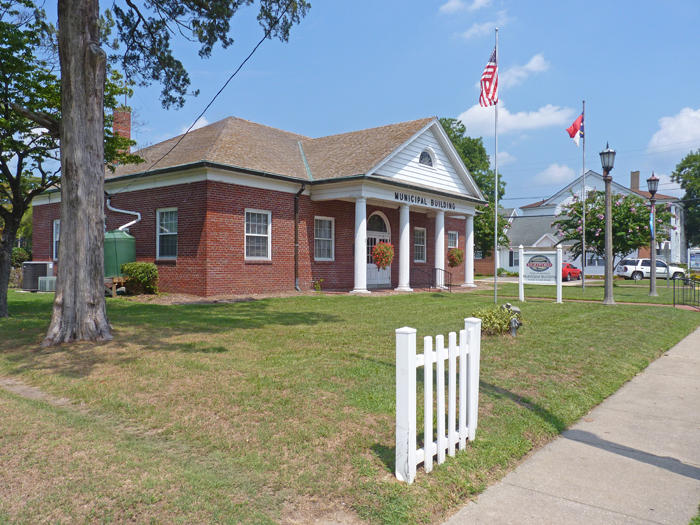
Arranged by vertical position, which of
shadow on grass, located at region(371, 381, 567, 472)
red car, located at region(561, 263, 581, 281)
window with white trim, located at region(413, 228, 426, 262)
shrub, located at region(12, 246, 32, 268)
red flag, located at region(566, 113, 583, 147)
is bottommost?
shadow on grass, located at region(371, 381, 567, 472)

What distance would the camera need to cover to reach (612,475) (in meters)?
3.87

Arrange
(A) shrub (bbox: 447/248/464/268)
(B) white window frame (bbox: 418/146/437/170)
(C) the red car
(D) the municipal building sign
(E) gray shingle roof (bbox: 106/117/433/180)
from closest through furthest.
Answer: (E) gray shingle roof (bbox: 106/117/433/180), (D) the municipal building sign, (B) white window frame (bbox: 418/146/437/170), (A) shrub (bbox: 447/248/464/268), (C) the red car

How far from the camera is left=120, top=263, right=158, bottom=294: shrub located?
15852 mm

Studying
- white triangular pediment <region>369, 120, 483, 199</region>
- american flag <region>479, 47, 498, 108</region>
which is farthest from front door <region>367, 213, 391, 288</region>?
american flag <region>479, 47, 498, 108</region>

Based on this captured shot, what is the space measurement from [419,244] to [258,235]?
958cm

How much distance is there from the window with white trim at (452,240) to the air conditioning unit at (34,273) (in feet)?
58.0

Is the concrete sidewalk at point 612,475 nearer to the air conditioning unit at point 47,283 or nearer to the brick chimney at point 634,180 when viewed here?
the air conditioning unit at point 47,283

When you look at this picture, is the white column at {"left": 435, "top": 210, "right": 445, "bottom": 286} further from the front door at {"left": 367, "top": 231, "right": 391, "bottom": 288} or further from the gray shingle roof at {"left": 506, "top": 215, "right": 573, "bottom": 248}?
the gray shingle roof at {"left": 506, "top": 215, "right": 573, "bottom": 248}

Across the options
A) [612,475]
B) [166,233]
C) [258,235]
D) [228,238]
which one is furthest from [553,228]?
[612,475]

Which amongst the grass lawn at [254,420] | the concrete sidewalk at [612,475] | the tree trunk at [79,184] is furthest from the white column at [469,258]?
the concrete sidewalk at [612,475]

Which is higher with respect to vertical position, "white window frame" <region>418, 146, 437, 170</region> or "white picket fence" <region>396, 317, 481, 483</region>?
"white window frame" <region>418, 146, 437, 170</region>

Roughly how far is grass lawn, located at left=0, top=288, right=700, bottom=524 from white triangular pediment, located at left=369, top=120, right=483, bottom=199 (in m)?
10.8

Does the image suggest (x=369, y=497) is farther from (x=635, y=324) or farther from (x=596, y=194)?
(x=596, y=194)

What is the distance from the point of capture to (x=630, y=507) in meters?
3.37
